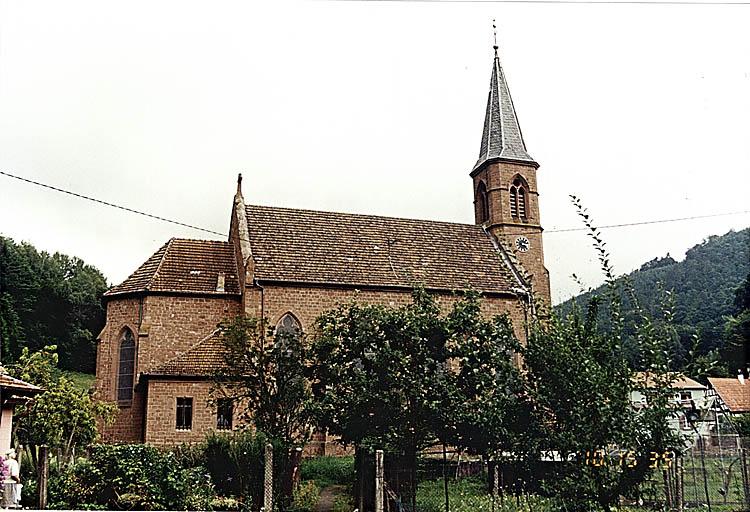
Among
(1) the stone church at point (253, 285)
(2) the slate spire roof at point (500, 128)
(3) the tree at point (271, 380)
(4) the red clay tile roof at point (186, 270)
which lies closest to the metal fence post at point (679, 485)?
(3) the tree at point (271, 380)

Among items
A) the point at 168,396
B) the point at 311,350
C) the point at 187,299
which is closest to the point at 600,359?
the point at 311,350

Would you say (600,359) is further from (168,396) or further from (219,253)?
(219,253)

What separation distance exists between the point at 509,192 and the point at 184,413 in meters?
22.9

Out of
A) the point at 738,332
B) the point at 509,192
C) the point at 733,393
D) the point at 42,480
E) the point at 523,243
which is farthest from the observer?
the point at 509,192

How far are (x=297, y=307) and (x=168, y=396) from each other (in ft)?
22.8

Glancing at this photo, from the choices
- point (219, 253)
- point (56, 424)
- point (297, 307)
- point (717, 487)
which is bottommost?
point (717, 487)

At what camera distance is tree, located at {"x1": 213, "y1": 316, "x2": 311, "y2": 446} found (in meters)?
23.3

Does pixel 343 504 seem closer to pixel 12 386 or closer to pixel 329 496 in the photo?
pixel 329 496

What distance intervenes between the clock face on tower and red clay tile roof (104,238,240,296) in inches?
645

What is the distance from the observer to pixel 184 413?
2992 cm

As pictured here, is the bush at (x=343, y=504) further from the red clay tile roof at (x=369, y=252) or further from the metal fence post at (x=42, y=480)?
the red clay tile roof at (x=369, y=252)

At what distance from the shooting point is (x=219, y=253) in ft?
120

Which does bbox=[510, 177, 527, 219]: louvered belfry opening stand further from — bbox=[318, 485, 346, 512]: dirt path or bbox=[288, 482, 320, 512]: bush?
bbox=[288, 482, 320, 512]: bush

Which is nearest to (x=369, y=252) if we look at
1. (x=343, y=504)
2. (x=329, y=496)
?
(x=329, y=496)
